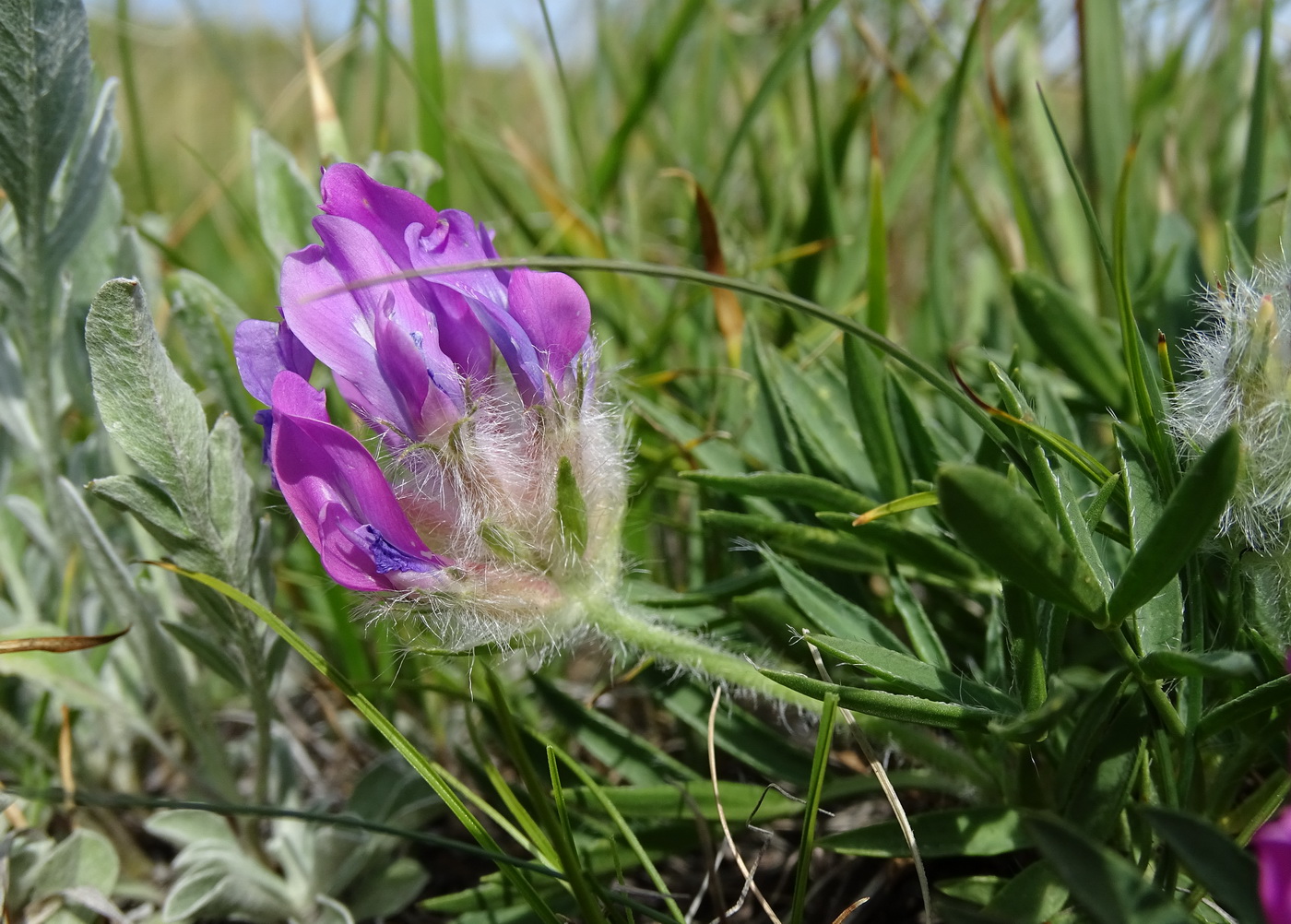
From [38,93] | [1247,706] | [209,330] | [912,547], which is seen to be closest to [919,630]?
[912,547]

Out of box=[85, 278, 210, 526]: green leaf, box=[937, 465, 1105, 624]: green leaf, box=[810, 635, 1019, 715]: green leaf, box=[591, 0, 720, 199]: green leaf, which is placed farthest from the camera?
box=[591, 0, 720, 199]: green leaf

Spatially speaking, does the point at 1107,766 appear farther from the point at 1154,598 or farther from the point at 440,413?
the point at 440,413

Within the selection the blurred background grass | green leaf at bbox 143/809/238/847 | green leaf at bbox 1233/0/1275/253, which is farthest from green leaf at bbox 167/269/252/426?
green leaf at bbox 1233/0/1275/253

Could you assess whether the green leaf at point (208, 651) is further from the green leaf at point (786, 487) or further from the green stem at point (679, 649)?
the green leaf at point (786, 487)

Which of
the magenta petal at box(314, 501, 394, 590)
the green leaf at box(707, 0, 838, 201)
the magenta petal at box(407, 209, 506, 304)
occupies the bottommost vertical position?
the magenta petal at box(314, 501, 394, 590)

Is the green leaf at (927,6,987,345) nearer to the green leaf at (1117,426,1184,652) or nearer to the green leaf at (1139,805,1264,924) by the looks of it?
the green leaf at (1117,426,1184,652)

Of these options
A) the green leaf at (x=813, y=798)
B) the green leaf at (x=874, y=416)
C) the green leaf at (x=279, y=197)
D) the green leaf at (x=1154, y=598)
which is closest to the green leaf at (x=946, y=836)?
the green leaf at (x=813, y=798)
